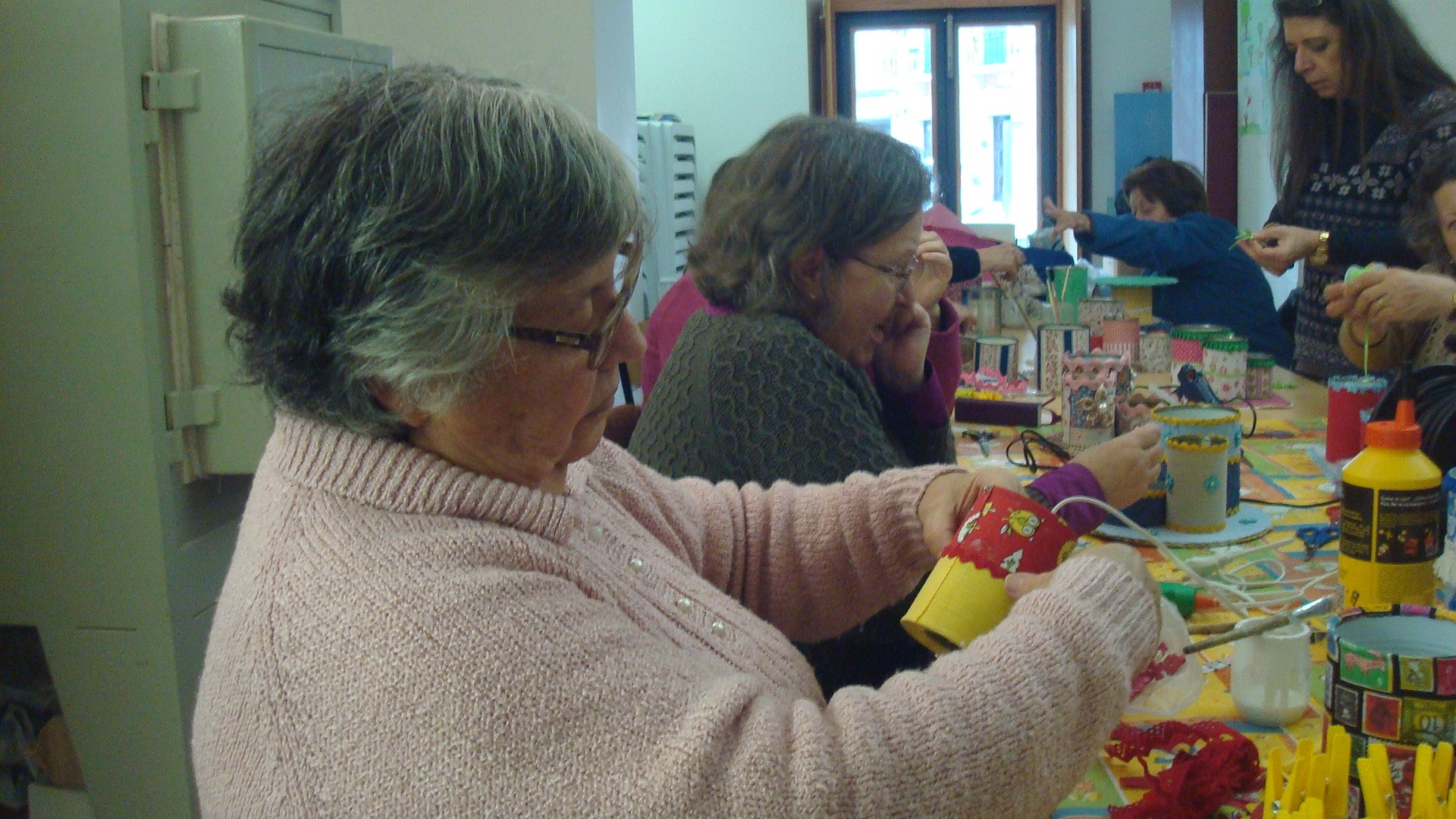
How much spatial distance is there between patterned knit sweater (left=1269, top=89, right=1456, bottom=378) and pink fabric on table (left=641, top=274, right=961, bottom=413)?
3.58 feet

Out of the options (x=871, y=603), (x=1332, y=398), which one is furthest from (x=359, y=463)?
(x=1332, y=398)

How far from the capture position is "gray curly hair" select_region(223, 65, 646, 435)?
0.74 m

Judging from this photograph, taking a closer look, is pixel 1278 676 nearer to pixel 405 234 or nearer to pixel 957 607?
pixel 957 607

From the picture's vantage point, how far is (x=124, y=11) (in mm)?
1698

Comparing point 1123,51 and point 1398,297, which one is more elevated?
point 1123,51

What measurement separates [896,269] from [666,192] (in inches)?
172

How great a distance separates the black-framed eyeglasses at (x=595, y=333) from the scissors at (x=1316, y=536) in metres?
1.00

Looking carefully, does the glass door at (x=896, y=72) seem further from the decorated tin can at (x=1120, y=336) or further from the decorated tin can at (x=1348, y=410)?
the decorated tin can at (x=1348, y=410)

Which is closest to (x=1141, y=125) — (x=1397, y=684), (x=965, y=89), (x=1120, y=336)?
(x=965, y=89)

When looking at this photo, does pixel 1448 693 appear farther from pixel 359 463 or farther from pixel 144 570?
pixel 144 570

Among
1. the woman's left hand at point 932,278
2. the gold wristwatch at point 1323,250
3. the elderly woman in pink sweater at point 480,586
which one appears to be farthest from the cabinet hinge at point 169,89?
the gold wristwatch at point 1323,250

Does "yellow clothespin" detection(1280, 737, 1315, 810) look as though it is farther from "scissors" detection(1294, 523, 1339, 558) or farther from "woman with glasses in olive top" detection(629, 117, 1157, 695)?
"scissors" detection(1294, 523, 1339, 558)

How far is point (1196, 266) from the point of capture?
156 inches

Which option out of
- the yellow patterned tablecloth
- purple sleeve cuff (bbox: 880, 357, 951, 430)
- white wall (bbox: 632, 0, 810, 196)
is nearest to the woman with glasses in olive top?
purple sleeve cuff (bbox: 880, 357, 951, 430)
